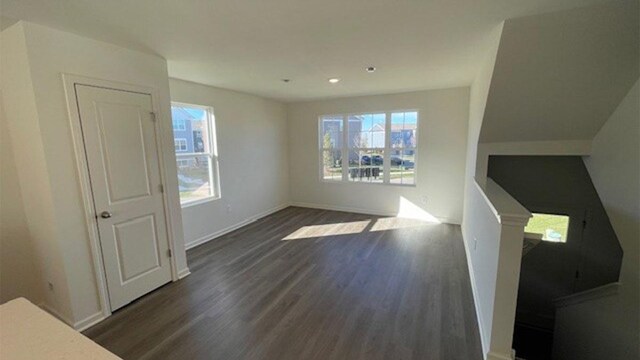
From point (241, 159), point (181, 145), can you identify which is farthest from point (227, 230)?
point (181, 145)

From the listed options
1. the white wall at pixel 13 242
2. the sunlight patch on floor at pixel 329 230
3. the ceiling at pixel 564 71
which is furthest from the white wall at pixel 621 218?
the white wall at pixel 13 242

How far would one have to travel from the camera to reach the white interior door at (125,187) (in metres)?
2.27

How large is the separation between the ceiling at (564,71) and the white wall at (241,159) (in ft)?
11.9

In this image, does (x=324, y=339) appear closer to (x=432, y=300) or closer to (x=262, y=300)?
(x=262, y=300)

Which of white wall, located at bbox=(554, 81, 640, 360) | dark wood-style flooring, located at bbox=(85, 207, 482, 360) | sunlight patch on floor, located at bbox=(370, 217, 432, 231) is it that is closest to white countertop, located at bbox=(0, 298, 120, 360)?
dark wood-style flooring, located at bbox=(85, 207, 482, 360)

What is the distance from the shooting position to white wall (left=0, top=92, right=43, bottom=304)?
2199 mm

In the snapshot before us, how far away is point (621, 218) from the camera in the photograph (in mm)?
2451

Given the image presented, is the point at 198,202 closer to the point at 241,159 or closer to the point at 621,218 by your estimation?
the point at 241,159

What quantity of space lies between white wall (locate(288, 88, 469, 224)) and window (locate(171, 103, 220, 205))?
2.18 m

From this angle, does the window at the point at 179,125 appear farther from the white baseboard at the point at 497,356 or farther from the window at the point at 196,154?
the white baseboard at the point at 497,356

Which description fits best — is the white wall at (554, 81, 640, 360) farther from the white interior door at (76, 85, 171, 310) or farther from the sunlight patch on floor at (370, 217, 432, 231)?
the white interior door at (76, 85, 171, 310)

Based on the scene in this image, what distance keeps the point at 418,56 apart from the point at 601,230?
11.4ft

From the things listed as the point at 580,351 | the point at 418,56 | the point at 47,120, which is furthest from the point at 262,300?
the point at 580,351

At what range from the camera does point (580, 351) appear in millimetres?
3037
